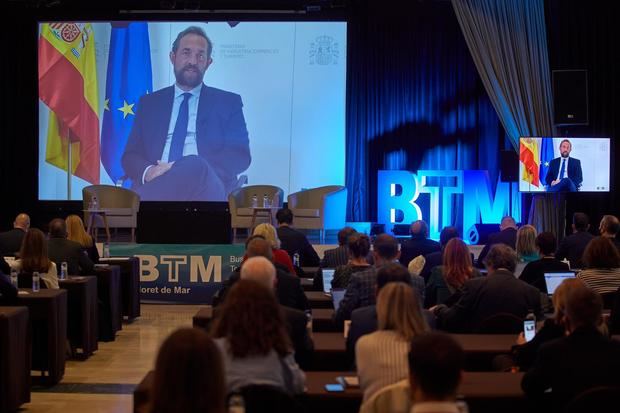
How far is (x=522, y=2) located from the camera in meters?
12.9

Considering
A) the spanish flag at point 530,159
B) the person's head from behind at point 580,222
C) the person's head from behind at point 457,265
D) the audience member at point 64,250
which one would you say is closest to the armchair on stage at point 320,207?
the spanish flag at point 530,159

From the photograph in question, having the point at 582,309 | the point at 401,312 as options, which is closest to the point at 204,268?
the point at 401,312

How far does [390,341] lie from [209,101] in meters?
11.1

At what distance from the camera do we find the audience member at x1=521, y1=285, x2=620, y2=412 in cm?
331

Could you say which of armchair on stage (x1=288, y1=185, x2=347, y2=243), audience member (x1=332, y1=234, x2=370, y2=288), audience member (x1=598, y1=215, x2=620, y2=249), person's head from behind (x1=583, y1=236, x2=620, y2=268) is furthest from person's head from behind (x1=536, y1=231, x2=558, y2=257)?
armchair on stage (x1=288, y1=185, x2=347, y2=243)

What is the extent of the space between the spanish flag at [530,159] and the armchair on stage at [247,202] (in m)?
3.75

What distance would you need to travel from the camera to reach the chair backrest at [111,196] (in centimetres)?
1365

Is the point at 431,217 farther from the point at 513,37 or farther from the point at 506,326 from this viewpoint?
the point at 506,326

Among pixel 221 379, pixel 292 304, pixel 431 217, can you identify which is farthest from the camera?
pixel 431 217

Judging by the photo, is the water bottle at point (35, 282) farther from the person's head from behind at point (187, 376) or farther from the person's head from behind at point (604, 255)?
the person's head from behind at point (187, 376)

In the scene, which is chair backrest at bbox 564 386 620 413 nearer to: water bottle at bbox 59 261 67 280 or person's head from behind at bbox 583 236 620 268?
person's head from behind at bbox 583 236 620 268

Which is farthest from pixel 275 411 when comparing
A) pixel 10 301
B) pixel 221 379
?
pixel 10 301

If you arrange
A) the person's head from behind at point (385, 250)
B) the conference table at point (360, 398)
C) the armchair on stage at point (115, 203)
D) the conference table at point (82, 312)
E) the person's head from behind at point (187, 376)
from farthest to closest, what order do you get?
the armchair on stage at point (115, 203) → the conference table at point (82, 312) → the person's head from behind at point (385, 250) → the conference table at point (360, 398) → the person's head from behind at point (187, 376)

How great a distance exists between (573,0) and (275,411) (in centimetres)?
1199
